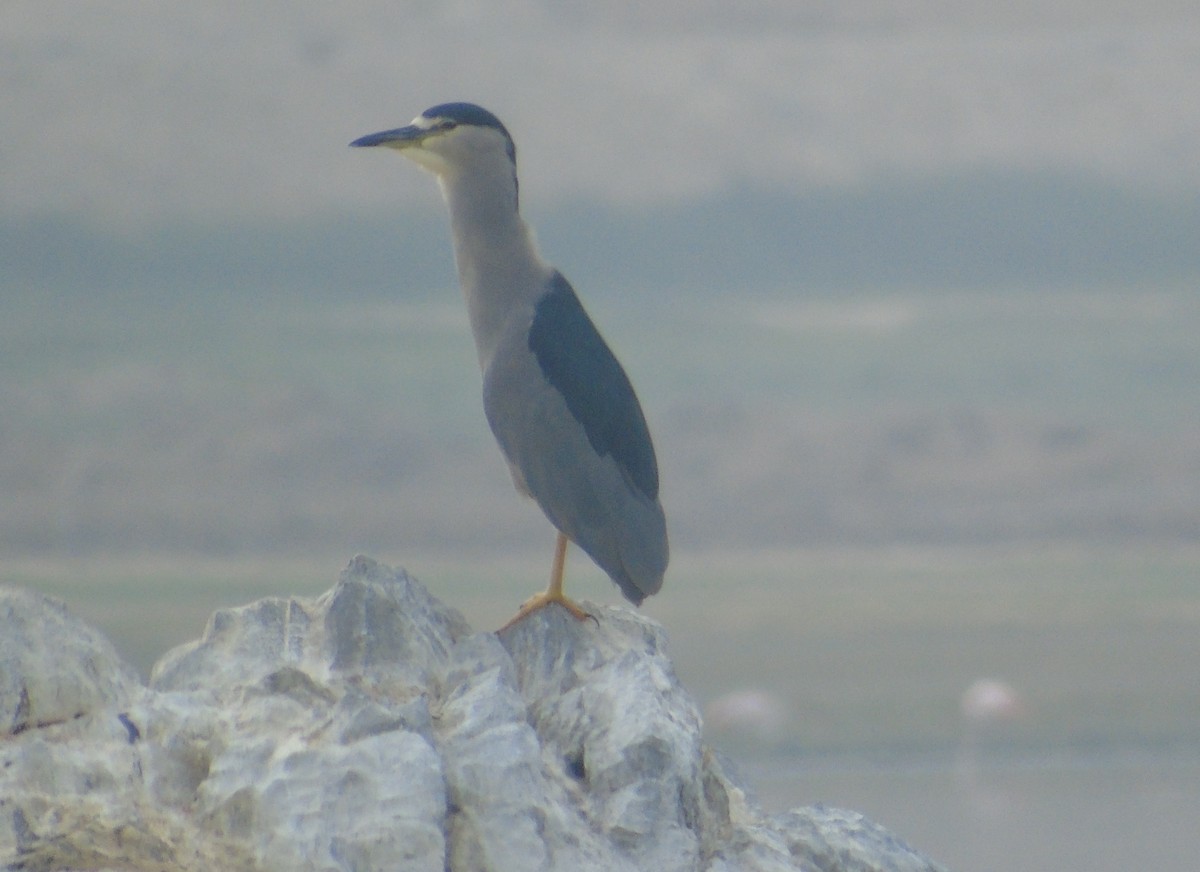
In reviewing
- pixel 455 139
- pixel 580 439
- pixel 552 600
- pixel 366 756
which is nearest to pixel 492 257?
pixel 455 139

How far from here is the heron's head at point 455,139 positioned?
18.7ft

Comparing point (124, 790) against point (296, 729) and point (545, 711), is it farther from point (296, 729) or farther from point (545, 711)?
point (545, 711)

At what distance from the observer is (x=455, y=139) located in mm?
5715

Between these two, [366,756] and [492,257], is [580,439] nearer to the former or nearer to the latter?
[492,257]

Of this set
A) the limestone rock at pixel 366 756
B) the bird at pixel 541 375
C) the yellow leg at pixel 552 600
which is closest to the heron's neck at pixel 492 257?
the bird at pixel 541 375

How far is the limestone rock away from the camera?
12.4 ft

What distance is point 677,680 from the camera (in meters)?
4.70

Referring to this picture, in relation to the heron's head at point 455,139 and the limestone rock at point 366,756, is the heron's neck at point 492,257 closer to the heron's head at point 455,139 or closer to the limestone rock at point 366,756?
the heron's head at point 455,139

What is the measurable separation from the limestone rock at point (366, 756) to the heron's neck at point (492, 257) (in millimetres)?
1471

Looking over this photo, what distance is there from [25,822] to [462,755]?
118 centimetres

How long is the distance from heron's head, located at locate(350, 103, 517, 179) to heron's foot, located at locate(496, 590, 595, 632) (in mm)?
1800

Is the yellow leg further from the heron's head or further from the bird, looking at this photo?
the heron's head

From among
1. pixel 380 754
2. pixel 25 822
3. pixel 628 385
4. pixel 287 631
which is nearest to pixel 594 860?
pixel 380 754

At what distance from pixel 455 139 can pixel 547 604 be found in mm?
1964
